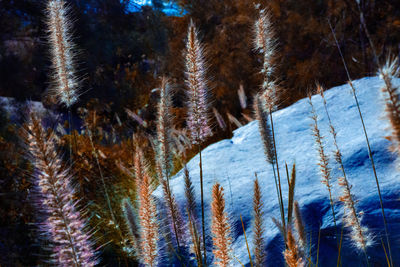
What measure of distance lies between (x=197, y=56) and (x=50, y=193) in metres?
0.66

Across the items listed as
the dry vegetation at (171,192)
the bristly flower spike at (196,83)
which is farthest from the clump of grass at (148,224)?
the bristly flower spike at (196,83)

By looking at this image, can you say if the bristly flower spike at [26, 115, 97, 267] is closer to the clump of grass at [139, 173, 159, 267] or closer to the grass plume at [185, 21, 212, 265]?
the clump of grass at [139, 173, 159, 267]

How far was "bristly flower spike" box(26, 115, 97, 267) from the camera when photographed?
2.33ft

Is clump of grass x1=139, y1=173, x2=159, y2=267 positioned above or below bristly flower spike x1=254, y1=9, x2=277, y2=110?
below

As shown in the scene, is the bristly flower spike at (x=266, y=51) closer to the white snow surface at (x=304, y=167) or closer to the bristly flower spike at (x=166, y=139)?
the white snow surface at (x=304, y=167)

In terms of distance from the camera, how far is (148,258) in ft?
3.30

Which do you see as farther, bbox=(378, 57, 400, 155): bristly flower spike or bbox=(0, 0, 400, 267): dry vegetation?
bbox=(0, 0, 400, 267): dry vegetation

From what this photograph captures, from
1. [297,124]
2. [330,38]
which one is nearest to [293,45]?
[330,38]

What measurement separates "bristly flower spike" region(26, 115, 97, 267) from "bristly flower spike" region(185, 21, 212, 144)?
0.57m

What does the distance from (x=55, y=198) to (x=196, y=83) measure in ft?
2.15

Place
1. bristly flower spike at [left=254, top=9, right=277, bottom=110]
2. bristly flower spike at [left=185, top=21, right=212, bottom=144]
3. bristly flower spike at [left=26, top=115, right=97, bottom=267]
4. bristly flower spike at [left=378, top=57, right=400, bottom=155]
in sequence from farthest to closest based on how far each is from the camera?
bristly flower spike at [left=254, top=9, right=277, bottom=110] < bristly flower spike at [left=185, top=21, right=212, bottom=144] < bristly flower spike at [left=26, top=115, right=97, bottom=267] < bristly flower spike at [left=378, top=57, right=400, bottom=155]

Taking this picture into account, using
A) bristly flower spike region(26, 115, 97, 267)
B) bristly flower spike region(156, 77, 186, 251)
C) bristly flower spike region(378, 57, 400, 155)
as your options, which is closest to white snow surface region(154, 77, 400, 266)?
bristly flower spike region(156, 77, 186, 251)

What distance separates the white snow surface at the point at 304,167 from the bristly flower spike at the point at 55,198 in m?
0.51

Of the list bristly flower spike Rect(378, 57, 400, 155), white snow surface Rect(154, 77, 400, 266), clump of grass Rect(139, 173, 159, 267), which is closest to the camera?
bristly flower spike Rect(378, 57, 400, 155)
